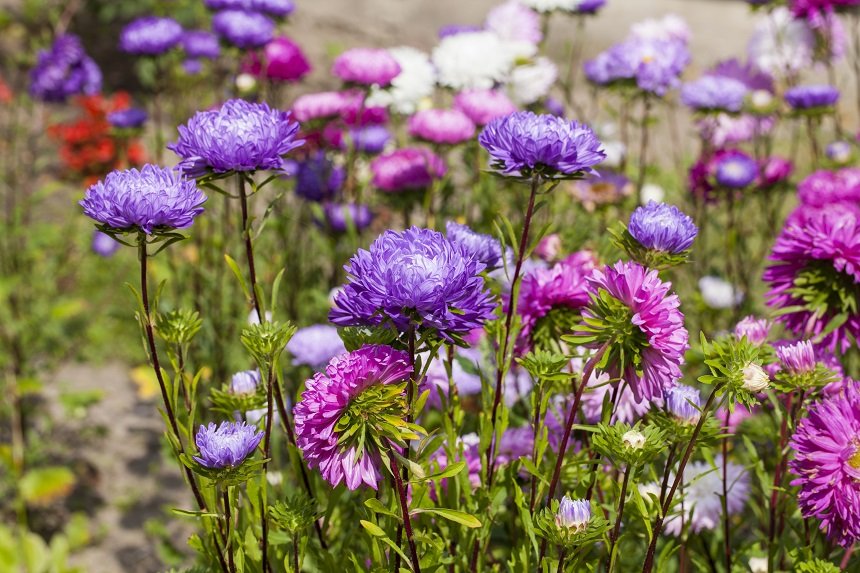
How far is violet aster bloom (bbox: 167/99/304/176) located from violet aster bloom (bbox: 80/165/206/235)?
0.06 meters

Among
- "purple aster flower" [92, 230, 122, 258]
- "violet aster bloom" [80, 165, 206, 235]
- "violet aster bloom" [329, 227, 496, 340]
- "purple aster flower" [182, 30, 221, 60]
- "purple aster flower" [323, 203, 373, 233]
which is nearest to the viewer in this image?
"violet aster bloom" [329, 227, 496, 340]

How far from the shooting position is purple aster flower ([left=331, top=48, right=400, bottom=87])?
2.01 metres

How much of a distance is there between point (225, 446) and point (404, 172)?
134 cm

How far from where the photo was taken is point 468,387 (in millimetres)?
1628

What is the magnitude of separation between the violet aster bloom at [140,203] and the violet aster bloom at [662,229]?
1.60 ft

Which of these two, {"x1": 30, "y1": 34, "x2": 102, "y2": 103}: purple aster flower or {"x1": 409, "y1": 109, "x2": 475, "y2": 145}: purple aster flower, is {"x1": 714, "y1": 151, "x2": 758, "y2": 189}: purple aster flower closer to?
{"x1": 409, "y1": 109, "x2": 475, "y2": 145}: purple aster flower

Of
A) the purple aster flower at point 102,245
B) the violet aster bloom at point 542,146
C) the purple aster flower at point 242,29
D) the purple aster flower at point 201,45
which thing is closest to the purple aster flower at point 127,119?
the purple aster flower at point 201,45

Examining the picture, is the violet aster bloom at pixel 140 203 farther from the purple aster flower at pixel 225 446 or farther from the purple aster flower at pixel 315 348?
the purple aster flower at pixel 315 348

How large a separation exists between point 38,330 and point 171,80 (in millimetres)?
1011

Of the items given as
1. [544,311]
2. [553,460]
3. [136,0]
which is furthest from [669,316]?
[136,0]

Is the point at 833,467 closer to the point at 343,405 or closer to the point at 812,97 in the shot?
the point at 343,405

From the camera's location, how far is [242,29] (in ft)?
7.10

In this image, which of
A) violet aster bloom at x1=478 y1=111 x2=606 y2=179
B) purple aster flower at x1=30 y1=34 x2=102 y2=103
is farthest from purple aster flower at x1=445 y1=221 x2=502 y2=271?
purple aster flower at x1=30 y1=34 x2=102 y2=103

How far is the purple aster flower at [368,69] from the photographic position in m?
2.01
